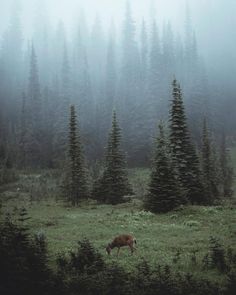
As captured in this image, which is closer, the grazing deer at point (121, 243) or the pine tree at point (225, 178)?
the grazing deer at point (121, 243)

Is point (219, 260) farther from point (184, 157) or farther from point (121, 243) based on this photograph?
point (184, 157)

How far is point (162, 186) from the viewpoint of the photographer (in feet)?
124

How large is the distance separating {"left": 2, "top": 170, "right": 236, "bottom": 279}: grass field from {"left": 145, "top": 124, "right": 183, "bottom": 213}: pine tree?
1.46 metres

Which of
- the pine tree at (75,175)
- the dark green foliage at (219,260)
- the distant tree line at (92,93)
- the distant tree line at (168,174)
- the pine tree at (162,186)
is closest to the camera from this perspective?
the dark green foliage at (219,260)

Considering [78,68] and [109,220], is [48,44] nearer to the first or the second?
[78,68]

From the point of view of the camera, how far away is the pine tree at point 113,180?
4746 cm

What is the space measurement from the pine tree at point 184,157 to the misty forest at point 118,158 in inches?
3.8

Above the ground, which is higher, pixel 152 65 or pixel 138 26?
pixel 138 26

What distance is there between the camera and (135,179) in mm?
60938

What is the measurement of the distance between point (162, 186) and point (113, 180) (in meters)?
11.4

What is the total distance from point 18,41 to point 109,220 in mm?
84253

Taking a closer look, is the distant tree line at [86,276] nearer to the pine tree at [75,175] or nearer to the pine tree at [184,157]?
Result: the pine tree at [184,157]

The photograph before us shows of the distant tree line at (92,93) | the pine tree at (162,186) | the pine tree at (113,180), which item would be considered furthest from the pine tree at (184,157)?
the distant tree line at (92,93)

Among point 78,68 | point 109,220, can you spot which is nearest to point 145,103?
point 78,68
